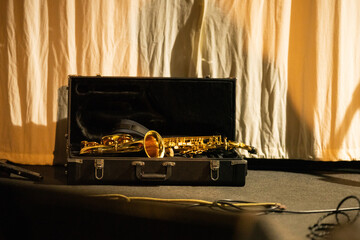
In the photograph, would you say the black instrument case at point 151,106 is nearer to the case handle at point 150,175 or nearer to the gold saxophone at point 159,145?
the gold saxophone at point 159,145

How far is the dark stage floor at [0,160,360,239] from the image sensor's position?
1.99 metres

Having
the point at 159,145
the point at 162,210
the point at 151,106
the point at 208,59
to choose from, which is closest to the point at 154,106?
the point at 151,106

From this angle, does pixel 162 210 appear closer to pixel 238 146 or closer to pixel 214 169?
pixel 214 169

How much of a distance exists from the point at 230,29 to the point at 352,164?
1261 millimetres

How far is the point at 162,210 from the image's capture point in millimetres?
2113

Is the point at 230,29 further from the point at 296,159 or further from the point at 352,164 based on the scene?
the point at 352,164

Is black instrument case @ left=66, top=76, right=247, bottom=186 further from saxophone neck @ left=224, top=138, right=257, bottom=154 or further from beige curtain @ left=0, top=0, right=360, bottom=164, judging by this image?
beige curtain @ left=0, top=0, right=360, bottom=164

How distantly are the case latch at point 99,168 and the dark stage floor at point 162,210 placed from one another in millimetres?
62

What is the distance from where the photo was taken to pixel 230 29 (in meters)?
2.90

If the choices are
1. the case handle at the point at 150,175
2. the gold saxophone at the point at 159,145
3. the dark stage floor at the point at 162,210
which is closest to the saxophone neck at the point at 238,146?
the gold saxophone at the point at 159,145

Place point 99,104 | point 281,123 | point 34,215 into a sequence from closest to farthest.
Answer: point 34,215, point 99,104, point 281,123

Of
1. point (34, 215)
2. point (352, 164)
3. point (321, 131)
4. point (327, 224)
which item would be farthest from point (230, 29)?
point (34, 215)

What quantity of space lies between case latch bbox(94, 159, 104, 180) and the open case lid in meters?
0.37

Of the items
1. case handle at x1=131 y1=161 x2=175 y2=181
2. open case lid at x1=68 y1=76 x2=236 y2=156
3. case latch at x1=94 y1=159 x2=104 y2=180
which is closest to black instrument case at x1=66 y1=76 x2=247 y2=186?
open case lid at x1=68 y1=76 x2=236 y2=156
